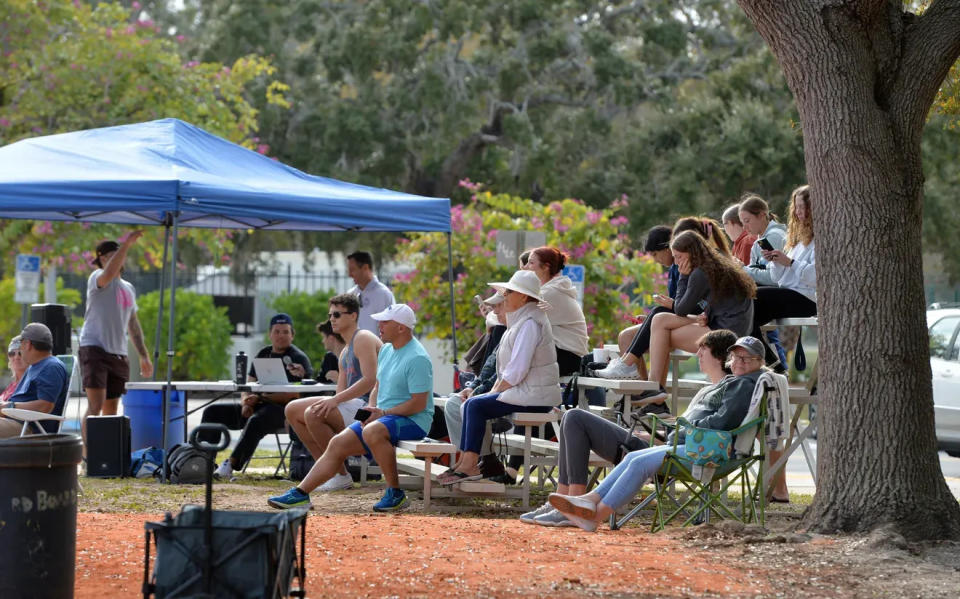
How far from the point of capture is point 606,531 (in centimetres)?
852

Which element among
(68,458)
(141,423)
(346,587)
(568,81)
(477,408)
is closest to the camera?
(68,458)

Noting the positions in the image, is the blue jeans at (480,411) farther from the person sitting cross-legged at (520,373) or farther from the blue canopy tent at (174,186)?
the blue canopy tent at (174,186)

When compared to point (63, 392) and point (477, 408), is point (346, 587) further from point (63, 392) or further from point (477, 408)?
point (63, 392)

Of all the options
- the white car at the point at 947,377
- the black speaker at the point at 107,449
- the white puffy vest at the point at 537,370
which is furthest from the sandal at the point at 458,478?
the white car at the point at 947,377

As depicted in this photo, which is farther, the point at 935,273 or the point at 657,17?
the point at 935,273

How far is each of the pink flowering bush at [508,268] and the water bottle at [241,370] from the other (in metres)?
6.93

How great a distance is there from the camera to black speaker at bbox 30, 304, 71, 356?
1317 centimetres

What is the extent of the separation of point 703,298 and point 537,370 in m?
1.22

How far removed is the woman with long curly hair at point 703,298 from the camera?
9.48m

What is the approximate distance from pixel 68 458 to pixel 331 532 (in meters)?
2.28

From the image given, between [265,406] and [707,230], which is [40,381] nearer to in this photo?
[265,406]

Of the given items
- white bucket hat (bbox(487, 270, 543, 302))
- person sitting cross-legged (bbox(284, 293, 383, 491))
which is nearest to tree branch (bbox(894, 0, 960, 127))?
white bucket hat (bbox(487, 270, 543, 302))

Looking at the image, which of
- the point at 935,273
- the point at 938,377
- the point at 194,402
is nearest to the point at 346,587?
the point at 938,377

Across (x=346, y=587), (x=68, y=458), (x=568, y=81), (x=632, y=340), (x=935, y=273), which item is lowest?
(x=346, y=587)
